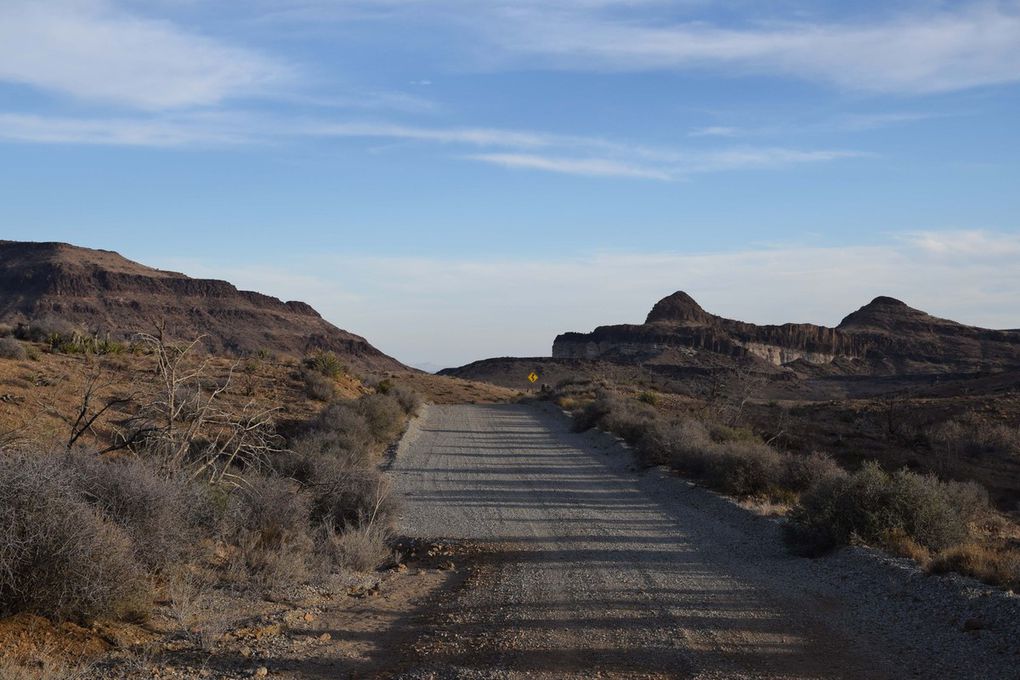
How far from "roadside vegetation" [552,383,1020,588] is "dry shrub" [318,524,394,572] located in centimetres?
607

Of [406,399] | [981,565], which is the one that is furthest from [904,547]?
[406,399]

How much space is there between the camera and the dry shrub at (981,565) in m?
9.67

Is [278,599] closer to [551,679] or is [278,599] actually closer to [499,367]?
[551,679]

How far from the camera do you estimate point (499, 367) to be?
435ft

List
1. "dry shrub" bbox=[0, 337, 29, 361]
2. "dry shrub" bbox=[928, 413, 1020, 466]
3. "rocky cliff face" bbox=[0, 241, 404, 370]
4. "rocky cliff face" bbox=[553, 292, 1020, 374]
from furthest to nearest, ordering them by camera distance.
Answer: "rocky cliff face" bbox=[553, 292, 1020, 374], "rocky cliff face" bbox=[0, 241, 404, 370], "dry shrub" bbox=[928, 413, 1020, 466], "dry shrub" bbox=[0, 337, 29, 361]

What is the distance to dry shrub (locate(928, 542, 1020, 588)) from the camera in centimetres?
967

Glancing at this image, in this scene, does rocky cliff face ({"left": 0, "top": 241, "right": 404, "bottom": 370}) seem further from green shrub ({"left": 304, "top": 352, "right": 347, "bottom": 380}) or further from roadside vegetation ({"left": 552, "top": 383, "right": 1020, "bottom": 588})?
roadside vegetation ({"left": 552, "top": 383, "right": 1020, "bottom": 588})

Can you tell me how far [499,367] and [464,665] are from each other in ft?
410

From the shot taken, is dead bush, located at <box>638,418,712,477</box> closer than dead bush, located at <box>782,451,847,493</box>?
No

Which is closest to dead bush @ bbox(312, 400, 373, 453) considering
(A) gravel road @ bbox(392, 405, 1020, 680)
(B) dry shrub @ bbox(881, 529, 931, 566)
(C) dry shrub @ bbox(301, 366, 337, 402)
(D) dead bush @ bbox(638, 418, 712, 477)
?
(A) gravel road @ bbox(392, 405, 1020, 680)

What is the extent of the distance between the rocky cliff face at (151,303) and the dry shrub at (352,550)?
86.1m

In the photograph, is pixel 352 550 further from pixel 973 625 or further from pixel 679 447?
pixel 679 447

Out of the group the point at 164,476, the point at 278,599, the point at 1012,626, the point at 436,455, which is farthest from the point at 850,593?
the point at 436,455

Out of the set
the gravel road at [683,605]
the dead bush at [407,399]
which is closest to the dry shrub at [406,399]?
the dead bush at [407,399]
